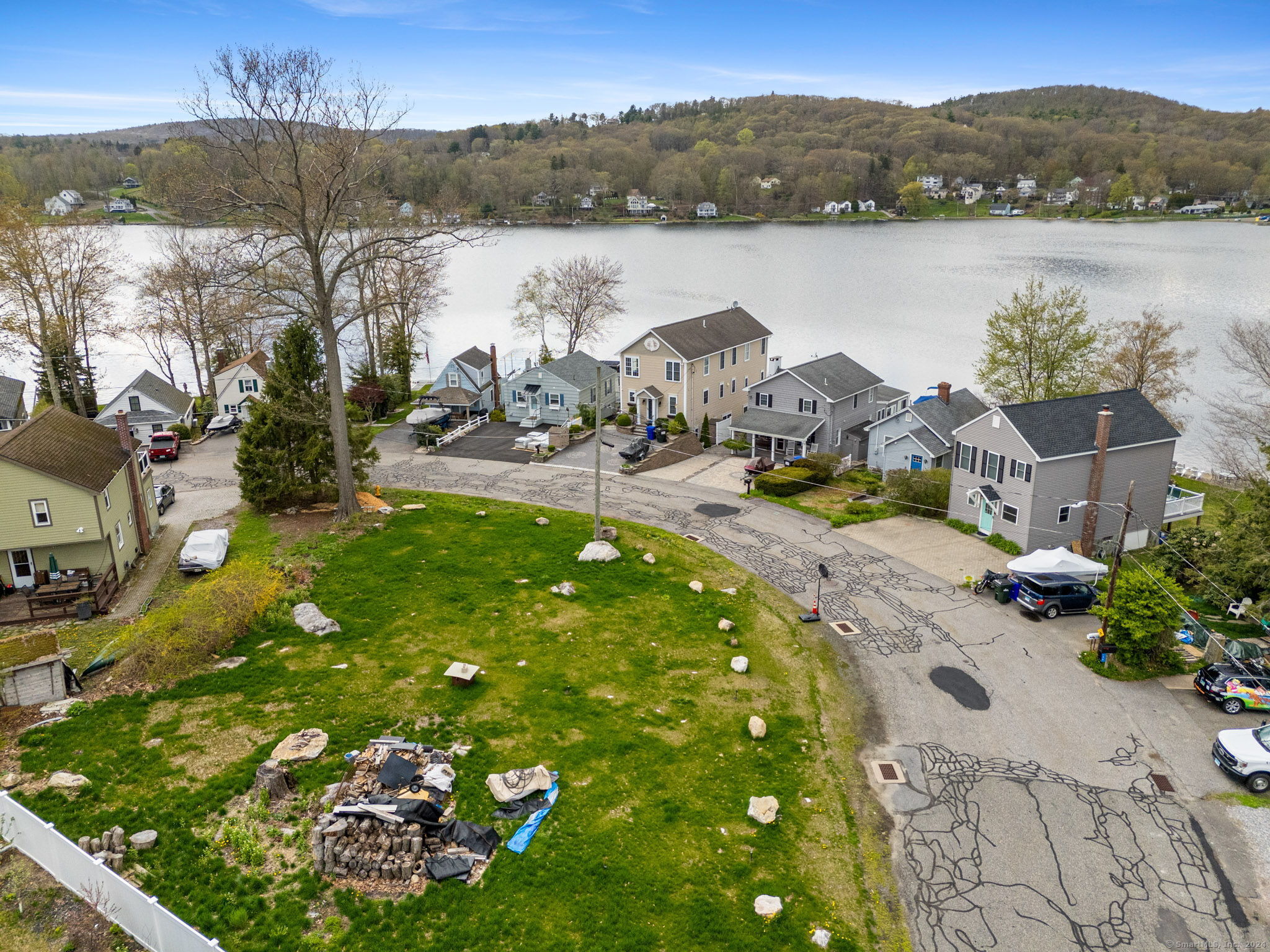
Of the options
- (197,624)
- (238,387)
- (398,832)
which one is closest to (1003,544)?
(398,832)

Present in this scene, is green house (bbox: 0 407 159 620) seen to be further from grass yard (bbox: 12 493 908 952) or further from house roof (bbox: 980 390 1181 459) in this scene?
house roof (bbox: 980 390 1181 459)

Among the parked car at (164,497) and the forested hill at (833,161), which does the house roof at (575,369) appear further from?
the forested hill at (833,161)

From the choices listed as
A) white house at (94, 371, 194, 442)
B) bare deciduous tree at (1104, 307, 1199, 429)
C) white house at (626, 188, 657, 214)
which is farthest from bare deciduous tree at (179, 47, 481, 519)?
white house at (626, 188, 657, 214)

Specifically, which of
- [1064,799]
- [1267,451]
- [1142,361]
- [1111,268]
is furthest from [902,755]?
[1111,268]

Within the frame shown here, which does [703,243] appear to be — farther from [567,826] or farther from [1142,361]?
[567,826]

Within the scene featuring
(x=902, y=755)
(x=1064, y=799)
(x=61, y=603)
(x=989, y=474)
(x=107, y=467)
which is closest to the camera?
(x=1064, y=799)

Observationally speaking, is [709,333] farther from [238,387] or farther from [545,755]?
[545,755]

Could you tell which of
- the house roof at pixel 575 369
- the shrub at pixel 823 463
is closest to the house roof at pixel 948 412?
the shrub at pixel 823 463
